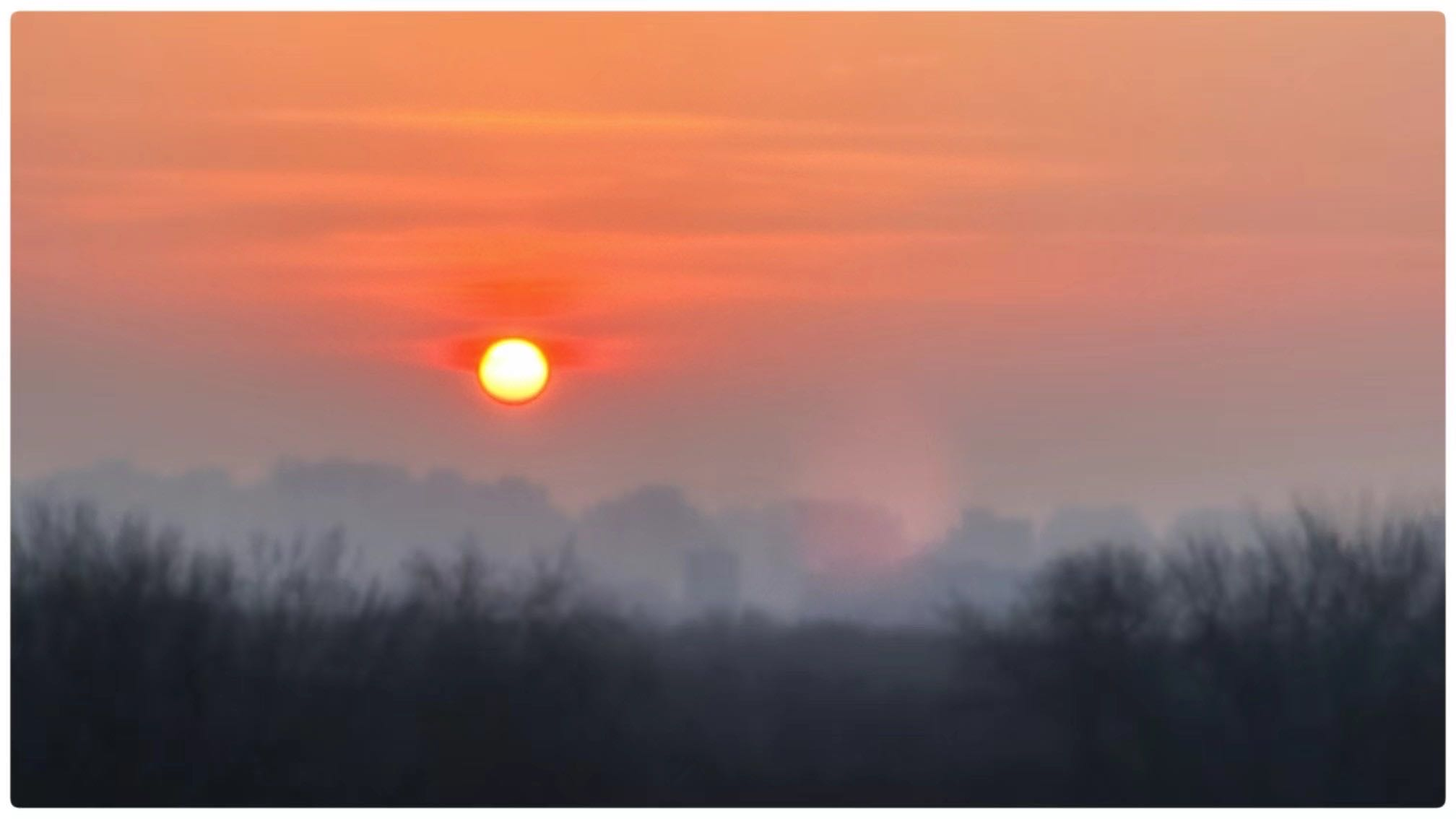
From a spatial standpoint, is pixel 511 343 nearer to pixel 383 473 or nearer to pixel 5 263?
pixel 383 473

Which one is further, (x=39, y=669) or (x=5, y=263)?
(x=39, y=669)

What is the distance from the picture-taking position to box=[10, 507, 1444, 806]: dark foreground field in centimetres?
1550

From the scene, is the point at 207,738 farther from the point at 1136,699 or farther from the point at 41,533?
the point at 1136,699

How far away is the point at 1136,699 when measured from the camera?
1630 centimetres

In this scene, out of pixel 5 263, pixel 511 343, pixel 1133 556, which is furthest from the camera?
pixel 1133 556

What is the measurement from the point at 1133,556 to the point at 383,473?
6.18 metres

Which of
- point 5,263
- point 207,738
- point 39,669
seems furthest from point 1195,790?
point 5,263

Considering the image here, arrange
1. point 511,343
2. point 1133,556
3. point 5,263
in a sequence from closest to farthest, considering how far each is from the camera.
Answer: point 5,263
point 511,343
point 1133,556

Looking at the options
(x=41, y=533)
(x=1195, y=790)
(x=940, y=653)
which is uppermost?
(x=41, y=533)

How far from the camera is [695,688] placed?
15930 millimetres

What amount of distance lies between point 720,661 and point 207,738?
4.51 m

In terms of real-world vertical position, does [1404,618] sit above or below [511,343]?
below

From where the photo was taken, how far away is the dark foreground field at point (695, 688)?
15500 mm

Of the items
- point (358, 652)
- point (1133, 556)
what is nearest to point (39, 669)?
point (358, 652)
